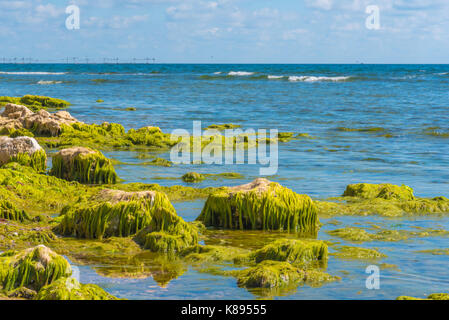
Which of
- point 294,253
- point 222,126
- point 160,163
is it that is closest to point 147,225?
point 294,253

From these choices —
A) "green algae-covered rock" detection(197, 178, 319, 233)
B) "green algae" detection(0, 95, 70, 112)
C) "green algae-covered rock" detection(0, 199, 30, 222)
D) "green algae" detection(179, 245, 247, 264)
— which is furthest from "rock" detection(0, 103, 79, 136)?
"green algae" detection(179, 245, 247, 264)

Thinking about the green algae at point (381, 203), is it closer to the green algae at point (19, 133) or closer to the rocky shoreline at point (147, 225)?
the rocky shoreline at point (147, 225)

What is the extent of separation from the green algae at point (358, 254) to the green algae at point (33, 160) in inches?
214

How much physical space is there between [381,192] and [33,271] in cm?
553

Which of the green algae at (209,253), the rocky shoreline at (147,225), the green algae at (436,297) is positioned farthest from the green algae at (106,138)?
the green algae at (436,297)

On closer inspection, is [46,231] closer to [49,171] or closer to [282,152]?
[49,171]

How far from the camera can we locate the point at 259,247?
6570 mm

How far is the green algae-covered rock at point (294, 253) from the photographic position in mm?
5926

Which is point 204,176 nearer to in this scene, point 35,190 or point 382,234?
point 35,190

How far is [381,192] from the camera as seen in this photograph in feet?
29.4

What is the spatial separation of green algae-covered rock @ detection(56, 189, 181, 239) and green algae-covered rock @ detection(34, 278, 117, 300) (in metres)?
2.01

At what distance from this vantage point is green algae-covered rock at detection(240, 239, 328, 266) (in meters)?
5.93

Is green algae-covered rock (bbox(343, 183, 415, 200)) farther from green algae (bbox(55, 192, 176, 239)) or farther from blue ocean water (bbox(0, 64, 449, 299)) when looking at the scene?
green algae (bbox(55, 192, 176, 239))

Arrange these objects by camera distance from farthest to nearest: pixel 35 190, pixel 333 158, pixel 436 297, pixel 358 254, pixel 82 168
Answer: pixel 333 158 → pixel 82 168 → pixel 35 190 → pixel 358 254 → pixel 436 297
